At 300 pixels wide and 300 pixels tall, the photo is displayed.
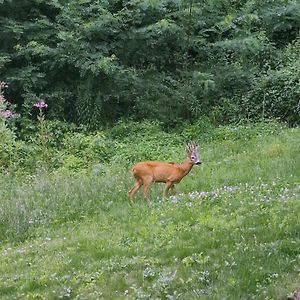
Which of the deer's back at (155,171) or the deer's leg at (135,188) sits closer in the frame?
the deer's back at (155,171)

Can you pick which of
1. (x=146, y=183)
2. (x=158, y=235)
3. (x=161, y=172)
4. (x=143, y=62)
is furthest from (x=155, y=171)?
(x=143, y=62)

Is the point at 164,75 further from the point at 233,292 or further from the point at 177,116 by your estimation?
the point at 233,292

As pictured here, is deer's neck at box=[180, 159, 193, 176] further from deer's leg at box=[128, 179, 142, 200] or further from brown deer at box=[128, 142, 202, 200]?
deer's leg at box=[128, 179, 142, 200]

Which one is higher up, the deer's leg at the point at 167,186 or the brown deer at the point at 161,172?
the brown deer at the point at 161,172

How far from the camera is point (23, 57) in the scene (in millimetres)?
16781

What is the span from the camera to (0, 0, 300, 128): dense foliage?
1573cm

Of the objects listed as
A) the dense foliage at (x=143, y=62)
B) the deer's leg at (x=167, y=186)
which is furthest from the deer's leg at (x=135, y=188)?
the dense foliage at (x=143, y=62)

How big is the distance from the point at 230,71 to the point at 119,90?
2.88m

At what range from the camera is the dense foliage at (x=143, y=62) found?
619 inches

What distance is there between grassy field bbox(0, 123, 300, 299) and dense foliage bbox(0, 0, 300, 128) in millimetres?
4936

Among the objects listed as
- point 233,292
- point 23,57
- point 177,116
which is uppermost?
point 233,292

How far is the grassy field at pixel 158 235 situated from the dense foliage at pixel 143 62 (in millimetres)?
4936

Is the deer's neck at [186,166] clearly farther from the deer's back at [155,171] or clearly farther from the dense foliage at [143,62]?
the dense foliage at [143,62]

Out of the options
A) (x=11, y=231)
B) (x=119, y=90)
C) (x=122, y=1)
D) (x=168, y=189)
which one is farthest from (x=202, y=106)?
(x=11, y=231)
